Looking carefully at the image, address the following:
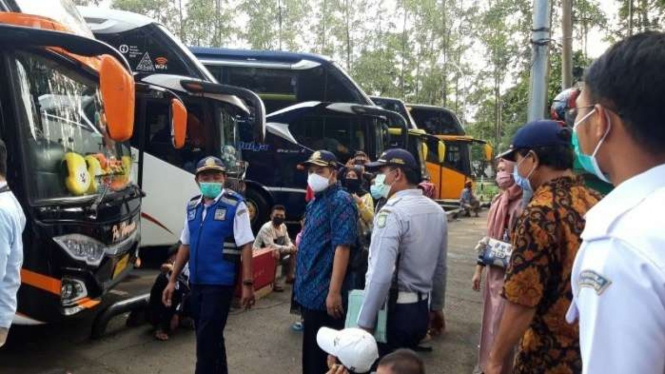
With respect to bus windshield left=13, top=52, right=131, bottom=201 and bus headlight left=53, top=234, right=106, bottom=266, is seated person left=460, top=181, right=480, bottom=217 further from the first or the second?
bus headlight left=53, top=234, right=106, bottom=266

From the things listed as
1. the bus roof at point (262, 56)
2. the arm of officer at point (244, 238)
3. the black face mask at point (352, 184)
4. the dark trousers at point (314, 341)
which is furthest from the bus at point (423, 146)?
the dark trousers at point (314, 341)

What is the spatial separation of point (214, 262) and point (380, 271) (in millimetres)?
1310

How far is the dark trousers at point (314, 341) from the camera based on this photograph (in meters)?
3.28

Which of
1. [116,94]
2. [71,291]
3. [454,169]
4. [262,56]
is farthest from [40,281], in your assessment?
[454,169]

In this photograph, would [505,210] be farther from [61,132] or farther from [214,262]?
[61,132]

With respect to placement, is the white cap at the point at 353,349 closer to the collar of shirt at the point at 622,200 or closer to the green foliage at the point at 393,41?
the collar of shirt at the point at 622,200

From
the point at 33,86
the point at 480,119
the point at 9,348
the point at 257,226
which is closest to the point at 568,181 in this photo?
the point at 33,86

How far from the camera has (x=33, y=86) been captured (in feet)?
13.3

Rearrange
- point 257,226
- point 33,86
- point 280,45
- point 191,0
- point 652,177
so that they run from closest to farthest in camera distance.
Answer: point 652,177 → point 33,86 → point 257,226 → point 191,0 → point 280,45

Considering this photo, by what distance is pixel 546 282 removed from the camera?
1.88m

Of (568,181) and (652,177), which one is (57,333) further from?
(652,177)

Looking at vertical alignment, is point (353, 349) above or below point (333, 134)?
below

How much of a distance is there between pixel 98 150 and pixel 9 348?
1.81 meters

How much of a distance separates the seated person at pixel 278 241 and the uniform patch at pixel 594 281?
5707 millimetres
